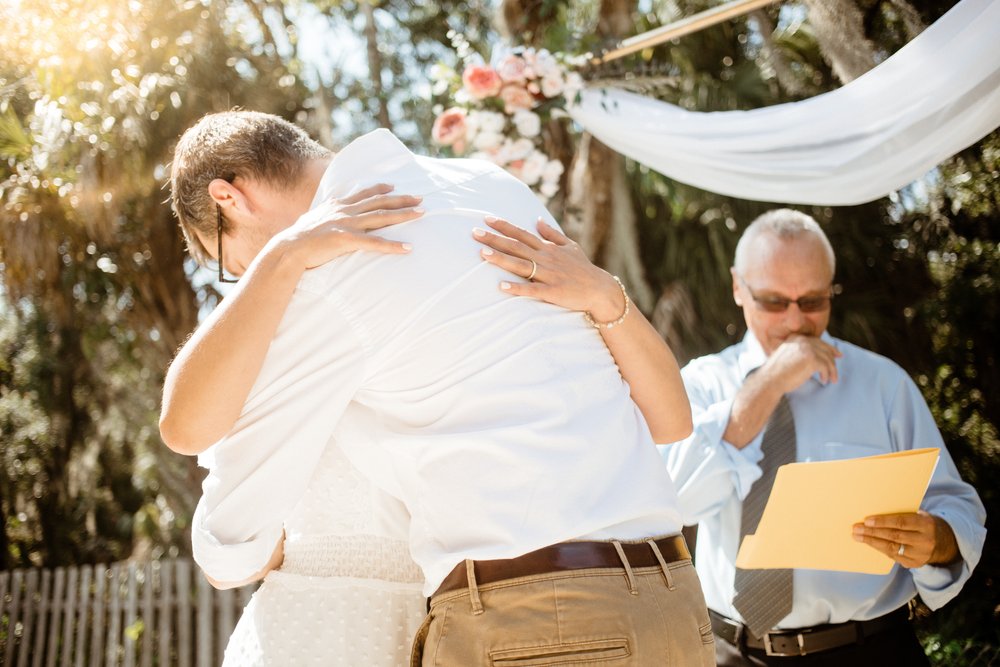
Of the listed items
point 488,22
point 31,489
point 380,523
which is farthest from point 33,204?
point 380,523

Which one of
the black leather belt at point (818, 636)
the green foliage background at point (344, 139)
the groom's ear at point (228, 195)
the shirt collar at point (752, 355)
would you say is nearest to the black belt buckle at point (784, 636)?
the black leather belt at point (818, 636)

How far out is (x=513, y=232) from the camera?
5.19 feet

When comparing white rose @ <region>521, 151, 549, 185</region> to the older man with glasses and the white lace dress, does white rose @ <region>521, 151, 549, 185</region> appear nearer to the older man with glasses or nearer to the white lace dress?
the older man with glasses

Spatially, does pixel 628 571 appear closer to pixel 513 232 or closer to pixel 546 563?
pixel 546 563

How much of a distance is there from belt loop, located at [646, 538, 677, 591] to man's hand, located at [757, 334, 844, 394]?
5.09ft

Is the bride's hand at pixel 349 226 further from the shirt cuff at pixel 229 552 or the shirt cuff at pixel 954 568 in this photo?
the shirt cuff at pixel 954 568

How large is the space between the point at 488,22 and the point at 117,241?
4403 millimetres

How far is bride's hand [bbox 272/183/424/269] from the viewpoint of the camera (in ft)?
4.72

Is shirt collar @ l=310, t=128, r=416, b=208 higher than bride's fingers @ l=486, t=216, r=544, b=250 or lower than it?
higher

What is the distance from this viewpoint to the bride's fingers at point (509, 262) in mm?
1485

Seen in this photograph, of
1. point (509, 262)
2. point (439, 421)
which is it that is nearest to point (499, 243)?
point (509, 262)

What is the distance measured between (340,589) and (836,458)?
192 cm

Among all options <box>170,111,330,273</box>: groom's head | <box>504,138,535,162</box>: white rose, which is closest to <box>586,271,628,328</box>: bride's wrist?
<box>170,111,330,273</box>: groom's head

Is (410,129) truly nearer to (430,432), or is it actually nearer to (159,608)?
(159,608)
